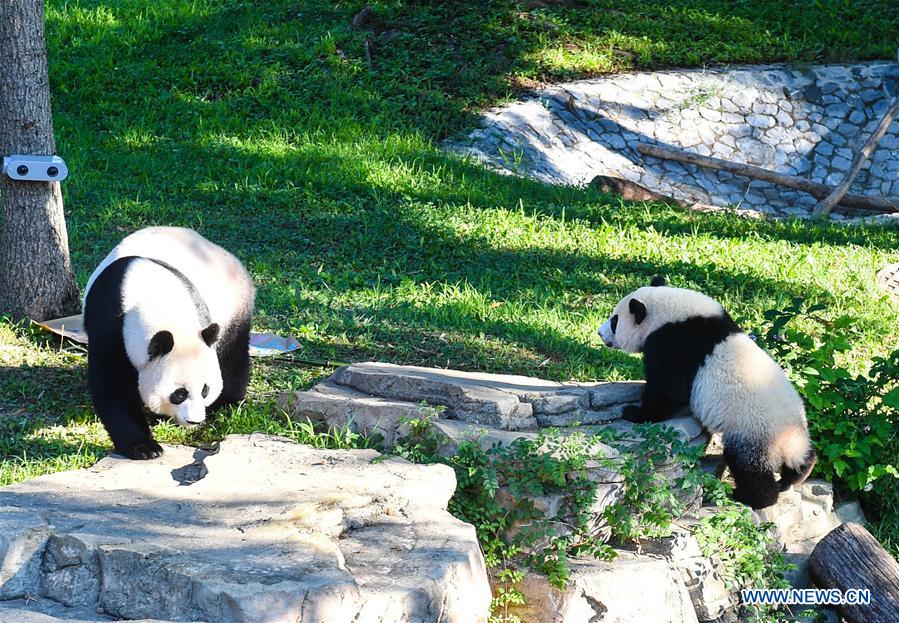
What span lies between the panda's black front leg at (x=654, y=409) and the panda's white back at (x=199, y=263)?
2.15 metres

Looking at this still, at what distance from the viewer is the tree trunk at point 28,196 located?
552 centimetres

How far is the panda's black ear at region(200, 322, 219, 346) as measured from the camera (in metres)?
4.37

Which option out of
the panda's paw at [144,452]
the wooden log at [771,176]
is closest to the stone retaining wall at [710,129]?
the wooden log at [771,176]

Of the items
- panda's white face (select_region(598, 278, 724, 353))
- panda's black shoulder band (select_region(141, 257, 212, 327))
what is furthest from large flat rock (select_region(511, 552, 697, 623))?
panda's black shoulder band (select_region(141, 257, 212, 327))

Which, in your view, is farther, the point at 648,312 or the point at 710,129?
the point at 710,129

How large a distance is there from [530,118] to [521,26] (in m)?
2.22

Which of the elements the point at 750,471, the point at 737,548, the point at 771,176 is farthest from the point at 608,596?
the point at 771,176

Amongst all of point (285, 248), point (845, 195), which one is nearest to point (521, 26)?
point (845, 195)

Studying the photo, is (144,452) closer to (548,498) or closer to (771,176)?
(548,498)

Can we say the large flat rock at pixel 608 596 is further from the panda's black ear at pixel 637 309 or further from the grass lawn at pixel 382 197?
the grass lawn at pixel 382 197

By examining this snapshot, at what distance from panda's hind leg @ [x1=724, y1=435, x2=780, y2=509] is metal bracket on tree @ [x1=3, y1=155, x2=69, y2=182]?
4.02 m

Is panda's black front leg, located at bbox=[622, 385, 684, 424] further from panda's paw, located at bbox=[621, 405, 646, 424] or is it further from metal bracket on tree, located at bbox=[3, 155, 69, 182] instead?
metal bracket on tree, located at bbox=[3, 155, 69, 182]

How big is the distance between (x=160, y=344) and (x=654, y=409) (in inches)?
96.7

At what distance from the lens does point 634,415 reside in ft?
16.3
